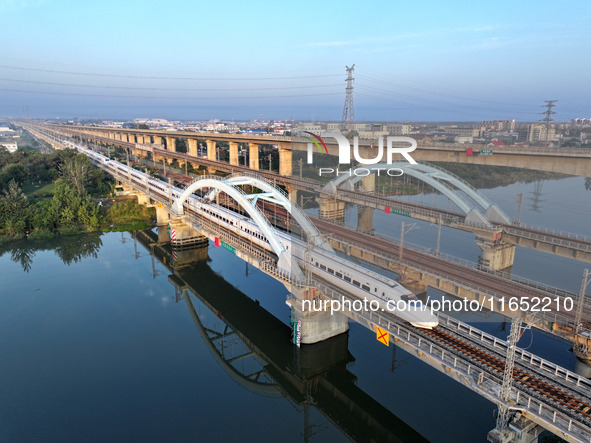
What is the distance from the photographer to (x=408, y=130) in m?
85.5

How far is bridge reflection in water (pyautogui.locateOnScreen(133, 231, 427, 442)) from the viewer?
22047mm

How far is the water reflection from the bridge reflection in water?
17.8 meters

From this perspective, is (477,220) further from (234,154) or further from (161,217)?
(234,154)

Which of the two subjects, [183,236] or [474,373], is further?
[183,236]

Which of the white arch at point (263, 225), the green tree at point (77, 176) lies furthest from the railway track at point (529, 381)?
the green tree at point (77, 176)

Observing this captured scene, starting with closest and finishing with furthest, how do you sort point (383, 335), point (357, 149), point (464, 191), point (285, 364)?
point (383, 335) < point (285, 364) < point (464, 191) < point (357, 149)

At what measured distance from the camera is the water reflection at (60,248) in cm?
4734

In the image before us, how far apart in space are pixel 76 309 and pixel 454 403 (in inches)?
1233

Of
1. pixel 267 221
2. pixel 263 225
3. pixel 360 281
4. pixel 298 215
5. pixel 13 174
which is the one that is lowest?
pixel 360 281

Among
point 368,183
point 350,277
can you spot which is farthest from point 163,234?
point 350,277

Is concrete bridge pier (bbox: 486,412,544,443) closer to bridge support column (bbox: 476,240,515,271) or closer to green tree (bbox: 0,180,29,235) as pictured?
bridge support column (bbox: 476,240,515,271)

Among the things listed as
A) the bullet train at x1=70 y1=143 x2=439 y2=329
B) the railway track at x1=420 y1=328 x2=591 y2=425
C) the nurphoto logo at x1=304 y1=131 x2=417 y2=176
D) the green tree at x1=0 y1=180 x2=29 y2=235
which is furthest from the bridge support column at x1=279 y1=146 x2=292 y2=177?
the railway track at x1=420 y1=328 x2=591 y2=425

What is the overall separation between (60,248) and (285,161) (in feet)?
134

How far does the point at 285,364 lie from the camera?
27.8m
